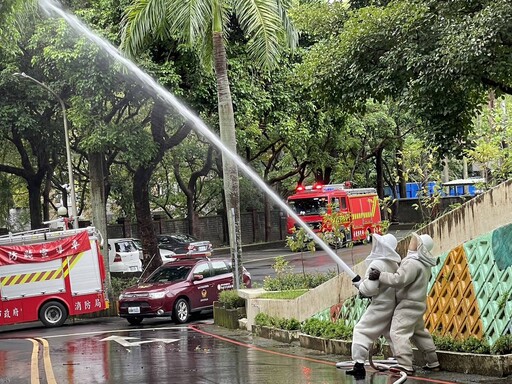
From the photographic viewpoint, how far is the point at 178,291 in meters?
23.4

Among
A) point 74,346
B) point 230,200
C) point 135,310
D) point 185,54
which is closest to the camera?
point 74,346

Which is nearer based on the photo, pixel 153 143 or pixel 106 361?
pixel 106 361

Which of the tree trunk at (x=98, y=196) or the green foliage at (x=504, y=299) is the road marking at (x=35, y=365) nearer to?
the green foliage at (x=504, y=299)

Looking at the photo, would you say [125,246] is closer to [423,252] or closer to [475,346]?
[423,252]

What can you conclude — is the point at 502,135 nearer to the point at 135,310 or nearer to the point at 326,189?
the point at 135,310

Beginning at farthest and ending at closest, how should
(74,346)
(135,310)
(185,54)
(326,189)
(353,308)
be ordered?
(326,189) < (185,54) < (135,310) < (74,346) < (353,308)

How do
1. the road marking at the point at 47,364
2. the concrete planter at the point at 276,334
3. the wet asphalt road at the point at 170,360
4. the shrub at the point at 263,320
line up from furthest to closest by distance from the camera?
the shrub at the point at 263,320, the concrete planter at the point at 276,334, the road marking at the point at 47,364, the wet asphalt road at the point at 170,360

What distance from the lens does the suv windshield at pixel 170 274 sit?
947 inches

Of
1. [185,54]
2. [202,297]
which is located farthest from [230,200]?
[185,54]

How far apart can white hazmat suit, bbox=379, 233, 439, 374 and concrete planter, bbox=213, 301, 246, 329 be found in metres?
9.38

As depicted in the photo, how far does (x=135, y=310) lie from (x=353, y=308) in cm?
1057

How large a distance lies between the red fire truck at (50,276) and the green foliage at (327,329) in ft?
38.0

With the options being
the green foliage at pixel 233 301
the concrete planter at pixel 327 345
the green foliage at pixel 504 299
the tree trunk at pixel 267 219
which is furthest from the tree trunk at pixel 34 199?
the green foliage at pixel 504 299

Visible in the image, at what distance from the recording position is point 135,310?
23406 millimetres
